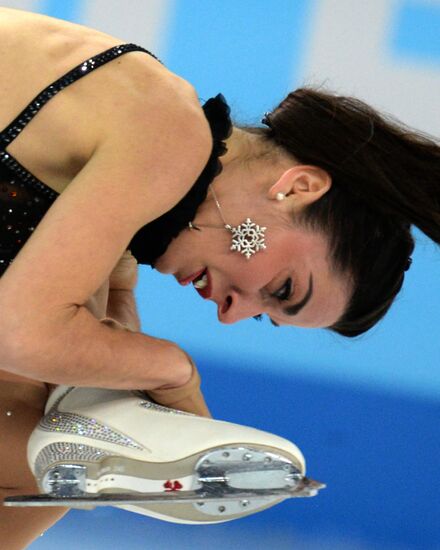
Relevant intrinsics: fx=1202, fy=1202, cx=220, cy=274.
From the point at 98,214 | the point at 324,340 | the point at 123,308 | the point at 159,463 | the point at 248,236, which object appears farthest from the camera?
the point at 324,340

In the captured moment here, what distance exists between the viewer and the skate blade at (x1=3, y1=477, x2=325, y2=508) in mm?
1482

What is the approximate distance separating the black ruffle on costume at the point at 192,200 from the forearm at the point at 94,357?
156mm

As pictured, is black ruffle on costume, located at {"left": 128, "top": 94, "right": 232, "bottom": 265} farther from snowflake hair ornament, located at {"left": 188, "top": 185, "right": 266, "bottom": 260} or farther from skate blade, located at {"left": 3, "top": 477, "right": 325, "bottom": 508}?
skate blade, located at {"left": 3, "top": 477, "right": 325, "bottom": 508}

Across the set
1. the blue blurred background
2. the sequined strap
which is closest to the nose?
the sequined strap

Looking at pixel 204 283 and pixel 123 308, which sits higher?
pixel 204 283

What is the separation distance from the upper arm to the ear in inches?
7.6

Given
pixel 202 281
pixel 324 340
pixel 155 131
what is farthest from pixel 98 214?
pixel 324 340

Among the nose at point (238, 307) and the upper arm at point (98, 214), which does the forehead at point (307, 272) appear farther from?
the upper arm at point (98, 214)

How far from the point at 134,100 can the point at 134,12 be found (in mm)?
1486

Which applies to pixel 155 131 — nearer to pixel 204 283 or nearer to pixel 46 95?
pixel 46 95

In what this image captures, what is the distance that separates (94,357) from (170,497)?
0.20 m

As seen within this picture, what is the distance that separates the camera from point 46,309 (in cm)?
142

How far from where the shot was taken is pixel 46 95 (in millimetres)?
1498

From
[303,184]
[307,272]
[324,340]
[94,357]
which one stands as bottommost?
[324,340]
